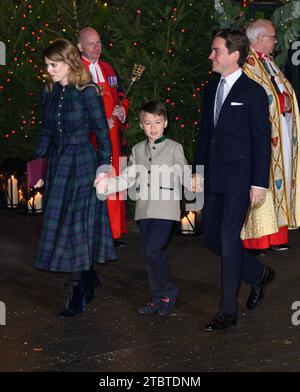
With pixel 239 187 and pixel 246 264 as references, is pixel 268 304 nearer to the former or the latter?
pixel 246 264

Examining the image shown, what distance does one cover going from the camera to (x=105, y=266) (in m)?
10.0

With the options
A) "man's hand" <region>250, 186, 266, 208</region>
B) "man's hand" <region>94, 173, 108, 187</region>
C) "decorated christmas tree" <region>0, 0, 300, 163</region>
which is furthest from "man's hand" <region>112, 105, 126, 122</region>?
"man's hand" <region>250, 186, 266, 208</region>

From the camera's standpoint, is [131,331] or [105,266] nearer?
[131,331]

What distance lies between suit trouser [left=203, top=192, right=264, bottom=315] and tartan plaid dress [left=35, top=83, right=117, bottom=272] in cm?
79

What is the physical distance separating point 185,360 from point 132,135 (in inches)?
207

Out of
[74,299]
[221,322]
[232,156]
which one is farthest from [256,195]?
[74,299]

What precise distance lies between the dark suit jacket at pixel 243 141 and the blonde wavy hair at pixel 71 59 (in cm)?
98

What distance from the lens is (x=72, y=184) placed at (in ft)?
26.7

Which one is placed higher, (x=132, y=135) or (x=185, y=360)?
(x=132, y=135)

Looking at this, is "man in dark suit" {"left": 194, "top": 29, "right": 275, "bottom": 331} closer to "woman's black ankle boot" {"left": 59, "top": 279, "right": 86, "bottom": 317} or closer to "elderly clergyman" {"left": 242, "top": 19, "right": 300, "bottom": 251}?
"woman's black ankle boot" {"left": 59, "top": 279, "right": 86, "bottom": 317}

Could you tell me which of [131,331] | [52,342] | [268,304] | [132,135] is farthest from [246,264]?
[132,135]

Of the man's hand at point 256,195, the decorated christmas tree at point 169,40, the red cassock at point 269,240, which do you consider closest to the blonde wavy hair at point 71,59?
the man's hand at point 256,195

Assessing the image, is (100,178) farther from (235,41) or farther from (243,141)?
(235,41)

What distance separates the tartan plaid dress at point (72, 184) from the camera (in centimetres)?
803
